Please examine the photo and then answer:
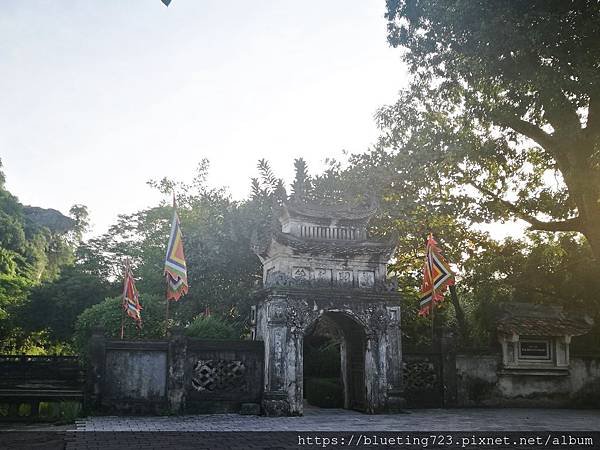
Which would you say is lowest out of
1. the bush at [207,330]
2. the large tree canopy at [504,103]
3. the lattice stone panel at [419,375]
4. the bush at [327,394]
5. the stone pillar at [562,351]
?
the bush at [327,394]

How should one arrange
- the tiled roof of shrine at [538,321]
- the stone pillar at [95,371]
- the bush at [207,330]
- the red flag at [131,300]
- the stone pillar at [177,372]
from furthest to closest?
1. the bush at [207,330]
2. the red flag at [131,300]
3. the tiled roof of shrine at [538,321]
4. the stone pillar at [177,372]
5. the stone pillar at [95,371]

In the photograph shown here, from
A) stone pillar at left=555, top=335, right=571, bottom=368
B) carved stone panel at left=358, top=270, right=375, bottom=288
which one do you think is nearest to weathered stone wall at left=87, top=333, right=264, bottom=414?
carved stone panel at left=358, top=270, right=375, bottom=288

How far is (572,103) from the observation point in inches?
517

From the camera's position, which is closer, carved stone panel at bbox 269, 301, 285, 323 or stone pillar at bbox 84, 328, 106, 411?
stone pillar at bbox 84, 328, 106, 411

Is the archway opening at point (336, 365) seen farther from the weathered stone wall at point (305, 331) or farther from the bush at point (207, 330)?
the bush at point (207, 330)

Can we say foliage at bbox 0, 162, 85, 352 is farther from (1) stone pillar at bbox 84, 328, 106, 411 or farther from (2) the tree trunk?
(2) the tree trunk

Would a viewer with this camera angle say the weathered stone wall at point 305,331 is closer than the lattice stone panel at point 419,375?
Yes

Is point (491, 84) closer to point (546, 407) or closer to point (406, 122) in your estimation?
point (406, 122)

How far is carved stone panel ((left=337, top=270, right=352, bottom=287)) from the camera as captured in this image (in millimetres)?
16312

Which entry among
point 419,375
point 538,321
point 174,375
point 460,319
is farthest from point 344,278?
point 460,319

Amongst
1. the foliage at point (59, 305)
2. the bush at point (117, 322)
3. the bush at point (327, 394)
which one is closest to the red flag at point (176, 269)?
the bush at point (117, 322)

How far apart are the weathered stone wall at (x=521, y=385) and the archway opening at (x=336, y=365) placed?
338 centimetres

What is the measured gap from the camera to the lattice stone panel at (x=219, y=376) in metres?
15.4

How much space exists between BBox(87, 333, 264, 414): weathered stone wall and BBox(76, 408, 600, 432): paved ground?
72cm
